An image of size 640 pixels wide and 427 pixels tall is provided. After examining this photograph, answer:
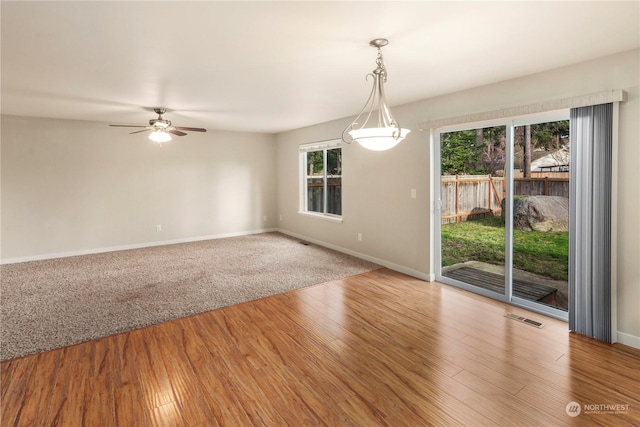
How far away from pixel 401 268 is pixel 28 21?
4385 millimetres

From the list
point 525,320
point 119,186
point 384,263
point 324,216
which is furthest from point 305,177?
point 525,320

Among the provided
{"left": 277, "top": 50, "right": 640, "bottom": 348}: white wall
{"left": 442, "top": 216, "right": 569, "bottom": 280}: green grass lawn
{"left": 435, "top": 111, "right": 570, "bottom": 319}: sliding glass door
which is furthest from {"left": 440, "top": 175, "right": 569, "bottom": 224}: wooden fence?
{"left": 277, "top": 50, "right": 640, "bottom": 348}: white wall

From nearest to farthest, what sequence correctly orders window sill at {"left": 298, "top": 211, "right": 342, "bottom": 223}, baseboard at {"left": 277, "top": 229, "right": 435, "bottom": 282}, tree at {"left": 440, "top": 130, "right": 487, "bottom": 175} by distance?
tree at {"left": 440, "top": 130, "right": 487, "bottom": 175} < baseboard at {"left": 277, "top": 229, "right": 435, "bottom": 282} < window sill at {"left": 298, "top": 211, "right": 342, "bottom": 223}

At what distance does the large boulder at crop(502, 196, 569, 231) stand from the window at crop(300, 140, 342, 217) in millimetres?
3110

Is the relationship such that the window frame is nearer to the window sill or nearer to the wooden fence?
the window sill

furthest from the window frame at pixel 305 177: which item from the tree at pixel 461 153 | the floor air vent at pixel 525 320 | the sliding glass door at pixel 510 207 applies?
the floor air vent at pixel 525 320

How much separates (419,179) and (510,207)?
1128 mm

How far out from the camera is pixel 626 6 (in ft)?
6.26

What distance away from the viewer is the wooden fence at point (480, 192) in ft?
10.7

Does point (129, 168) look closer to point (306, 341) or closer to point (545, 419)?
point (306, 341)

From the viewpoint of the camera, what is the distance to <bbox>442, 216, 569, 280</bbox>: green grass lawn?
3.32 meters

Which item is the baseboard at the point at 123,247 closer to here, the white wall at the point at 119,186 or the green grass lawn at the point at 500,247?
the white wall at the point at 119,186

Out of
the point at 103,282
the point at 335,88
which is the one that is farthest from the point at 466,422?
the point at 103,282

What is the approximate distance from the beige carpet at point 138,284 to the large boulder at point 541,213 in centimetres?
206
